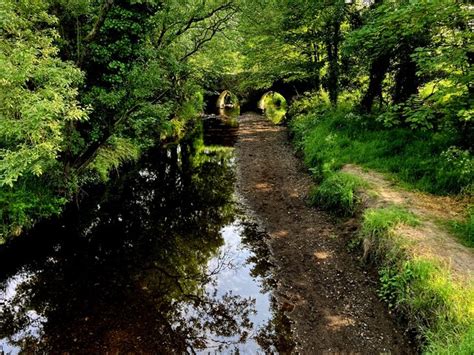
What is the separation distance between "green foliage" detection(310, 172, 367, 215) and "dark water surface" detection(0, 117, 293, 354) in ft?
8.12

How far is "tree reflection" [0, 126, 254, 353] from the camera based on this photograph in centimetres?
607

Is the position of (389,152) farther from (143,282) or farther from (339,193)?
(143,282)

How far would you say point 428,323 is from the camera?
209 inches

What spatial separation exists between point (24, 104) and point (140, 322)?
5.07 metres

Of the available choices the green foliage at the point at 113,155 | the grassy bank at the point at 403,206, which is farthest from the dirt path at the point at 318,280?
the green foliage at the point at 113,155

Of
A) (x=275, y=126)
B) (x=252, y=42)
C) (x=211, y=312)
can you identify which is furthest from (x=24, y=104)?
(x=275, y=126)

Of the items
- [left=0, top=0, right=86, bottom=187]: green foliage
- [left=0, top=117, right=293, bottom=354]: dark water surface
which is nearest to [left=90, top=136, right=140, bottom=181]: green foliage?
[left=0, top=117, right=293, bottom=354]: dark water surface

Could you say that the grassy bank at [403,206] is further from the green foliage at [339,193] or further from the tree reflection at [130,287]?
the tree reflection at [130,287]

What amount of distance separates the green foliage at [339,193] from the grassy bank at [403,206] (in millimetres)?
28

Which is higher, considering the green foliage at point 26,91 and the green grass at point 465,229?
the green foliage at point 26,91

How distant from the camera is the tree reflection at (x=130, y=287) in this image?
6.07 metres

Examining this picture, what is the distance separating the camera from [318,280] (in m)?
7.35

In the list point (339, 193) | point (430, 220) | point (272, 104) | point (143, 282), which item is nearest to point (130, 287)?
point (143, 282)

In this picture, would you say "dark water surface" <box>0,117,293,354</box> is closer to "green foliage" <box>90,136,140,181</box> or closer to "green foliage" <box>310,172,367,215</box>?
"green foliage" <box>90,136,140,181</box>
